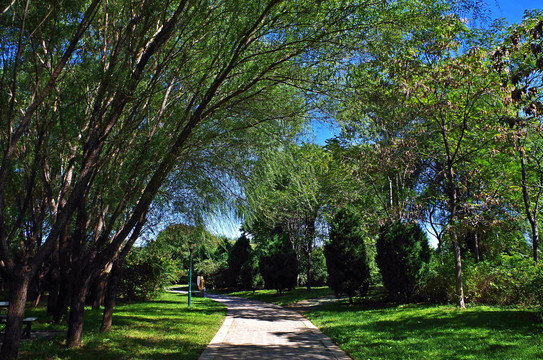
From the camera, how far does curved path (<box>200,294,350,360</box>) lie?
711 cm

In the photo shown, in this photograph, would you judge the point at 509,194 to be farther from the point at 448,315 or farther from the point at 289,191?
the point at 289,191

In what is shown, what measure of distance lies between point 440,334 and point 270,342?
3853 millimetres

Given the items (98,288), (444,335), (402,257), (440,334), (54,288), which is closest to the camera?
(444,335)

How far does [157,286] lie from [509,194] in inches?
761

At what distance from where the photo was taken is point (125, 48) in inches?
272

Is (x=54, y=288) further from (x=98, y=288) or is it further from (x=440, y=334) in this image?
(x=440, y=334)

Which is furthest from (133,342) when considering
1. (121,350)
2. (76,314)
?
(76,314)

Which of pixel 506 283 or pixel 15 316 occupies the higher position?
pixel 15 316

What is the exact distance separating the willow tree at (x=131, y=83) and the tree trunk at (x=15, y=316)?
0.05 ft

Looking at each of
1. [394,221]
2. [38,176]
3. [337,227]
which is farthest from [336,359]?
[337,227]

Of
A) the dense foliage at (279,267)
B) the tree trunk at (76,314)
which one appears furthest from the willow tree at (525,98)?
the dense foliage at (279,267)

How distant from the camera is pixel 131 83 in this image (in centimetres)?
625

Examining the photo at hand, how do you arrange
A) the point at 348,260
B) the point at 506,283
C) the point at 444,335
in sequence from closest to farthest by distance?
the point at 444,335
the point at 506,283
the point at 348,260

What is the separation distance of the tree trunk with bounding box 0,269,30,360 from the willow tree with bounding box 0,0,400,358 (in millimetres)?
14
